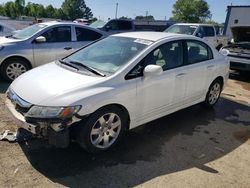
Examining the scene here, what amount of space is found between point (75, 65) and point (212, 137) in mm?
2491

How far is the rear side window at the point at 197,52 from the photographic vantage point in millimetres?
5020

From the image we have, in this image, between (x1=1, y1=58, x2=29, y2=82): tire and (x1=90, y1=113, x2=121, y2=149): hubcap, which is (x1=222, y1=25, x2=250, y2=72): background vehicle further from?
(x1=90, y1=113, x2=121, y2=149): hubcap

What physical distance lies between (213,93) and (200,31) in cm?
824

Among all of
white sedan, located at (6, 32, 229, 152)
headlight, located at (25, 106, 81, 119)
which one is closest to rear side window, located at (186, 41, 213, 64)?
white sedan, located at (6, 32, 229, 152)

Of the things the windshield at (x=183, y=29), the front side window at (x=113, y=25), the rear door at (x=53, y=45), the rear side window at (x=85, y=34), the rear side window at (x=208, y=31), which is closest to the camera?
the rear door at (x=53, y=45)

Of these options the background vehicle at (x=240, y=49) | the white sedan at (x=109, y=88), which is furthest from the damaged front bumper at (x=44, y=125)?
the background vehicle at (x=240, y=49)

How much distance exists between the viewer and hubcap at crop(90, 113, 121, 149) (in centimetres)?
369

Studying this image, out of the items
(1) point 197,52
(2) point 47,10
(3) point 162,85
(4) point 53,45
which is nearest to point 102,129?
(3) point 162,85

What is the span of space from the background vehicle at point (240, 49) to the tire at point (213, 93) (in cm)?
357

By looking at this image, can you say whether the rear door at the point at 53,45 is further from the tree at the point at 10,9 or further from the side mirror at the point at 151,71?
the tree at the point at 10,9

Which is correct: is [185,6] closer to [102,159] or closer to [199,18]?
[199,18]

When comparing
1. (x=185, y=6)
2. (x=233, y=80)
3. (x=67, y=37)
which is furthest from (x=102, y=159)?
(x=185, y=6)

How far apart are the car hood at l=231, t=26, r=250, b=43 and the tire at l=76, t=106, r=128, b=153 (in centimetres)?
730

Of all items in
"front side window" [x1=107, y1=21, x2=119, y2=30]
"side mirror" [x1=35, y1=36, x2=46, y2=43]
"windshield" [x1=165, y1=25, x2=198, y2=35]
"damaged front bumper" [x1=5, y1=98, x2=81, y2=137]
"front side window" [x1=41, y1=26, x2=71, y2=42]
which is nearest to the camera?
"damaged front bumper" [x1=5, y1=98, x2=81, y2=137]
